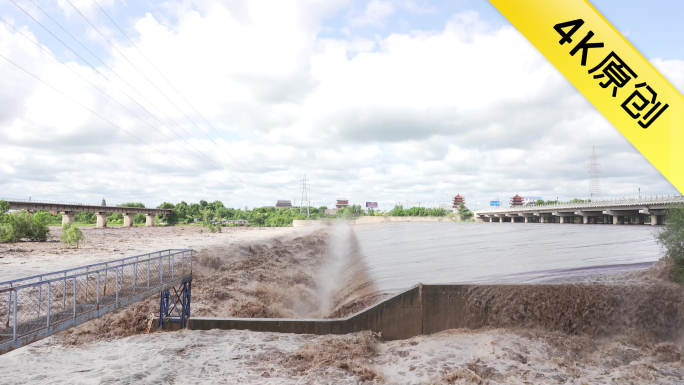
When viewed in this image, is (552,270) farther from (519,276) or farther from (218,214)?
(218,214)

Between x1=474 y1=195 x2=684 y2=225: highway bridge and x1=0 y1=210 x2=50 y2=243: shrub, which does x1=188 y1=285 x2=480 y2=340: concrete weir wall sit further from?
x1=0 y1=210 x2=50 y2=243: shrub

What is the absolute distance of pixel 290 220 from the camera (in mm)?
164375

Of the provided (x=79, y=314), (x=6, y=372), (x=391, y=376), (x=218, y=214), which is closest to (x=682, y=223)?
(x=391, y=376)

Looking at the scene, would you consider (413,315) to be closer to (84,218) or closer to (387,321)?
(387,321)

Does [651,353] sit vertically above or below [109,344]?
above

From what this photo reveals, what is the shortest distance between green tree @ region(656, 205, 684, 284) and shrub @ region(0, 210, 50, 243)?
213 ft

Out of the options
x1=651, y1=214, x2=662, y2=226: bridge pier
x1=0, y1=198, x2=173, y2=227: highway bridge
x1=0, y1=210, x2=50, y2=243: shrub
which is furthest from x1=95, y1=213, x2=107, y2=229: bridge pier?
x1=651, y1=214, x2=662, y2=226: bridge pier

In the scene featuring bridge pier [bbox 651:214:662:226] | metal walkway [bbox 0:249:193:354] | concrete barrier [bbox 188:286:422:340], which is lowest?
concrete barrier [bbox 188:286:422:340]

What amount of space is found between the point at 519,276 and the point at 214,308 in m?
18.4

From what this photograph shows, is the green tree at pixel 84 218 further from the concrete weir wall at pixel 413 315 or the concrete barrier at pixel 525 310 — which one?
the concrete barrier at pixel 525 310

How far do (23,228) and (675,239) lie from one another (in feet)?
218

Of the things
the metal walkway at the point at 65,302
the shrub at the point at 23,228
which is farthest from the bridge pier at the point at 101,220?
the metal walkway at the point at 65,302

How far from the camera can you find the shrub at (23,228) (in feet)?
163

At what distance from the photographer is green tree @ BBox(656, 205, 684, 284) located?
→ 1628 cm
